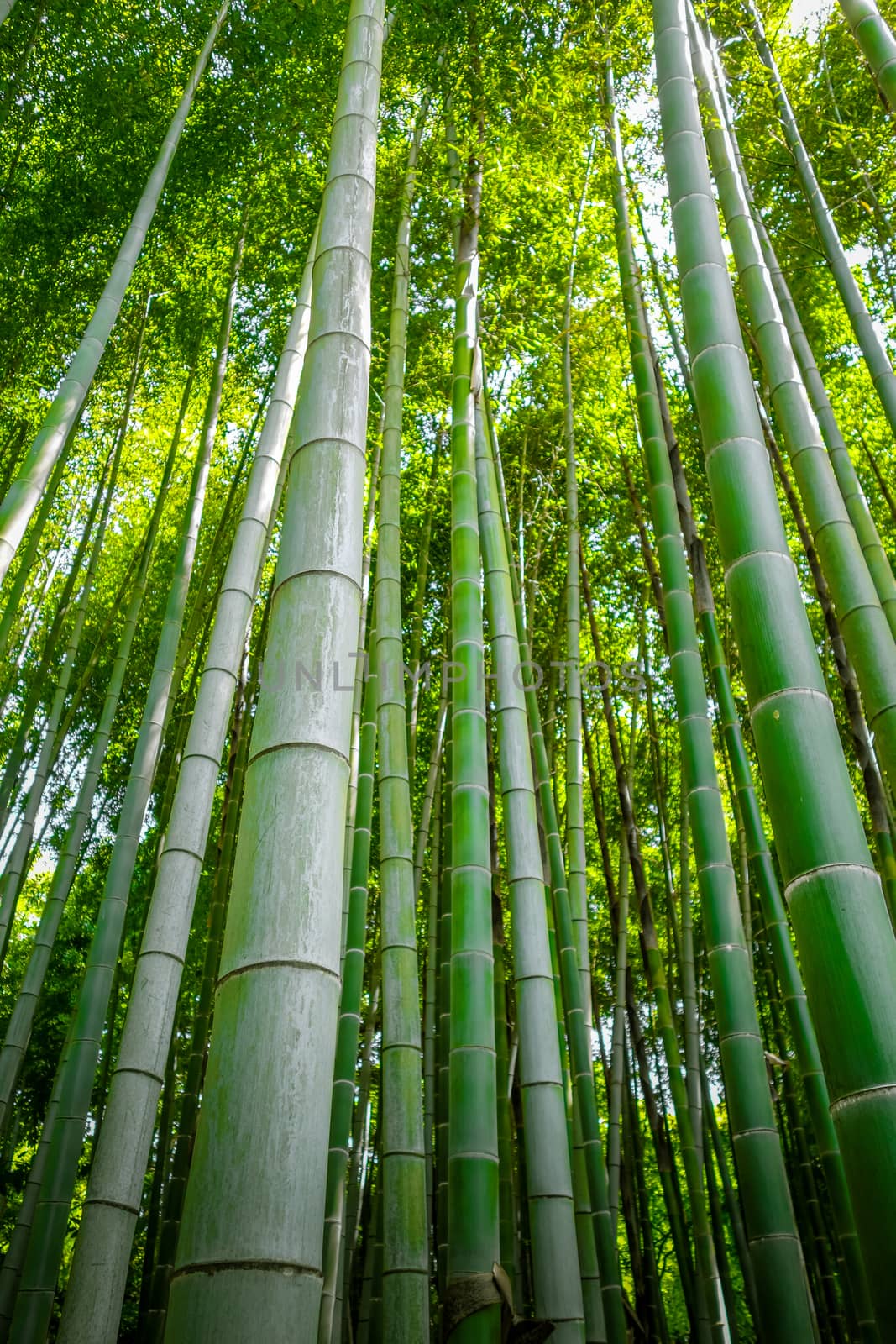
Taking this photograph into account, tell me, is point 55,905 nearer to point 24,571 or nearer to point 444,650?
point 24,571

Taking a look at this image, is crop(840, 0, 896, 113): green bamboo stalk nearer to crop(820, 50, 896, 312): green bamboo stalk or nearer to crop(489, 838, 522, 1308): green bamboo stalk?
crop(820, 50, 896, 312): green bamboo stalk

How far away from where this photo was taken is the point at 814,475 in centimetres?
217

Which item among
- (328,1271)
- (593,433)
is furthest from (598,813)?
(328,1271)

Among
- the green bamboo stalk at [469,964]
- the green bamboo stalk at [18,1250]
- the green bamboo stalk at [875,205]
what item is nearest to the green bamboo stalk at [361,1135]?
the green bamboo stalk at [18,1250]

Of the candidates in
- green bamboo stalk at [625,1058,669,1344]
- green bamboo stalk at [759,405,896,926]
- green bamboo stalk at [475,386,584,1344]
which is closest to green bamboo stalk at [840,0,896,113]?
green bamboo stalk at [759,405,896,926]

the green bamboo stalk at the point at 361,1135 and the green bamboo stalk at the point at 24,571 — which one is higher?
the green bamboo stalk at the point at 24,571

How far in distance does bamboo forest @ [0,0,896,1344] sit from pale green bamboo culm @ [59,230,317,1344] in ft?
0.04

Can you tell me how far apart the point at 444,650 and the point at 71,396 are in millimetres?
3617

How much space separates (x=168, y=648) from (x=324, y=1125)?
110 inches

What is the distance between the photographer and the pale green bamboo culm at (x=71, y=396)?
2.40 metres

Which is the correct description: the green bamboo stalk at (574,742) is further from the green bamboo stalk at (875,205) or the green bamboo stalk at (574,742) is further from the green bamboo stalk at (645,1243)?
the green bamboo stalk at (645,1243)

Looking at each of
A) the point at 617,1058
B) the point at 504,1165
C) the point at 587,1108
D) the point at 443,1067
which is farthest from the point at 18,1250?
the point at 617,1058

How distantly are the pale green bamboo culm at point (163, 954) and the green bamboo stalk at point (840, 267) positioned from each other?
1.76m

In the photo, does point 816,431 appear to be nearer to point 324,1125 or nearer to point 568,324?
point 324,1125
